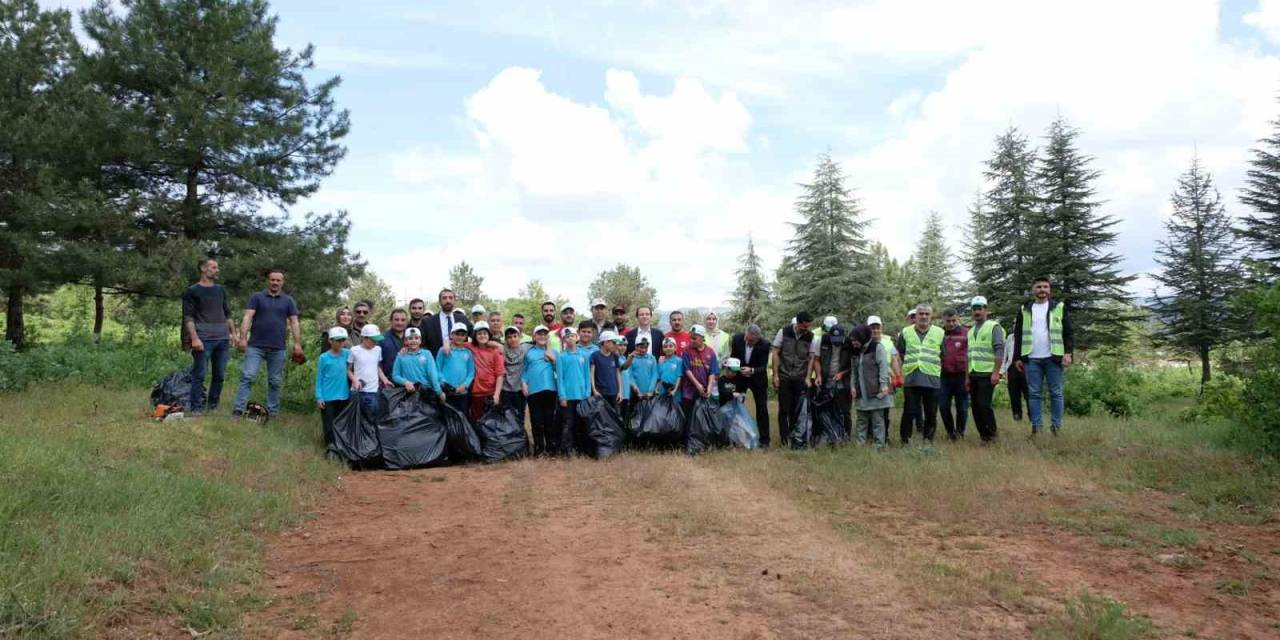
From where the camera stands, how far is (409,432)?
26.8ft

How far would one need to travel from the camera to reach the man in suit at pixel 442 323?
893 centimetres

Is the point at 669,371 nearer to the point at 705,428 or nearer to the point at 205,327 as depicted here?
the point at 705,428

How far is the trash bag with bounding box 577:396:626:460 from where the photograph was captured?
28.1 ft

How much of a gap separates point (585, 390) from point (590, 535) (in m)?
3.53

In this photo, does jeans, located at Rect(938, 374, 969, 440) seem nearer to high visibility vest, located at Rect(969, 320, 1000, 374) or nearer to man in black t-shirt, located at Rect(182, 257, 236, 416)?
high visibility vest, located at Rect(969, 320, 1000, 374)

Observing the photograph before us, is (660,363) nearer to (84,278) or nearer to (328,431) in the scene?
(328,431)

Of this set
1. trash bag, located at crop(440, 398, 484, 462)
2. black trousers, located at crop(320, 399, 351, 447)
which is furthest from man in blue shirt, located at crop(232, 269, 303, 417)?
trash bag, located at crop(440, 398, 484, 462)

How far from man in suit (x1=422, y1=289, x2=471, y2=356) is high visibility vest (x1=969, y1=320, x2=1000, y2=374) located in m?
5.73

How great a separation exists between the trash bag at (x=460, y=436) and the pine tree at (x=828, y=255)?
23044 mm

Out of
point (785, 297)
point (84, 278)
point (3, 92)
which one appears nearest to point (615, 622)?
point (84, 278)

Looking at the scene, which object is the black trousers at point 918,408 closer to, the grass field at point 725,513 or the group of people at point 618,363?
the group of people at point 618,363

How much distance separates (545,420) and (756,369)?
2.63 m

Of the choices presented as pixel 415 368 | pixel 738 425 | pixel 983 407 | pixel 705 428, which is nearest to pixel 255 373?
pixel 415 368

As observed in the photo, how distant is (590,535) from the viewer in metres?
5.31
